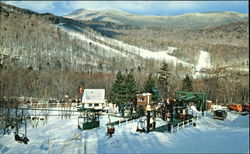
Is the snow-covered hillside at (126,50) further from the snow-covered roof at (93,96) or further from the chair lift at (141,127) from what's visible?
the chair lift at (141,127)

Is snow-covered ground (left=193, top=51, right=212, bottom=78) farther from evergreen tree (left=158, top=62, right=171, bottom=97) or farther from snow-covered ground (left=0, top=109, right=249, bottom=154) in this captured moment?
snow-covered ground (left=0, top=109, right=249, bottom=154)

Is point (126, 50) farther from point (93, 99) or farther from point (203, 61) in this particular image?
point (93, 99)

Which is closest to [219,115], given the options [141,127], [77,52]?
[141,127]

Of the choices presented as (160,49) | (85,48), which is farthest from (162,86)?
(160,49)

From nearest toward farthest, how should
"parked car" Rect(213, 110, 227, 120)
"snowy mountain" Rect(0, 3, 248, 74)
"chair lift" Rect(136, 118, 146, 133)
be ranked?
"chair lift" Rect(136, 118, 146, 133) → "parked car" Rect(213, 110, 227, 120) → "snowy mountain" Rect(0, 3, 248, 74)

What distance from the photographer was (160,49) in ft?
620

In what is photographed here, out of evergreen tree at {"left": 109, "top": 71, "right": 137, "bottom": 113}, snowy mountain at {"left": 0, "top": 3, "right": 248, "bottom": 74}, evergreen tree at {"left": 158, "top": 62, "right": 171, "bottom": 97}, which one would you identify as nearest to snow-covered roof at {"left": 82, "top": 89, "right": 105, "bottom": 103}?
evergreen tree at {"left": 109, "top": 71, "right": 137, "bottom": 113}

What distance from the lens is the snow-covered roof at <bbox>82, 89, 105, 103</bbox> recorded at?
39.1 meters

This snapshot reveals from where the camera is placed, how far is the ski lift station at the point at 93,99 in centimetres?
3897

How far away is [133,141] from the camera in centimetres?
1537

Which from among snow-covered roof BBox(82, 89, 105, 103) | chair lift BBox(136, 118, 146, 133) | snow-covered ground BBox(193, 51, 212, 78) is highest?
snow-covered ground BBox(193, 51, 212, 78)

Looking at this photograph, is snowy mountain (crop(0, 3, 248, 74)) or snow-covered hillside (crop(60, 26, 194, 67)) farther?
snow-covered hillside (crop(60, 26, 194, 67))

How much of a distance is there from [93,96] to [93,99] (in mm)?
707

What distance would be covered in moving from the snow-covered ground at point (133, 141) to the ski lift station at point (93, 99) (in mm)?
14230
